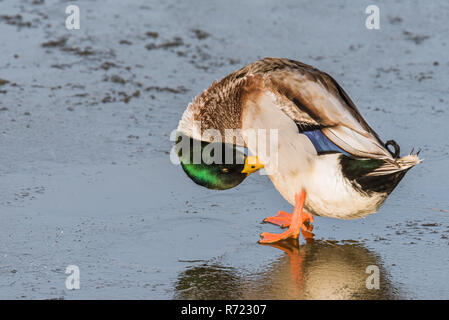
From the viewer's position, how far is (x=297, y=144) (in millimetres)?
3879

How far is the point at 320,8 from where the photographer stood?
8234mm

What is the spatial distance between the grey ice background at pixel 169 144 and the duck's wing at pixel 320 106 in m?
0.52

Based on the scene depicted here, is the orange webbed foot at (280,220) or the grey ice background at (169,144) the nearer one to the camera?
the grey ice background at (169,144)

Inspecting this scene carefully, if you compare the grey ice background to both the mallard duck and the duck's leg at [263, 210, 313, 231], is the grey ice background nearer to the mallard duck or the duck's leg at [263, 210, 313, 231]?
the duck's leg at [263, 210, 313, 231]

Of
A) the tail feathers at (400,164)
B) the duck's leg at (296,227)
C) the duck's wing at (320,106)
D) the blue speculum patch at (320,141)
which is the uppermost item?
the duck's wing at (320,106)

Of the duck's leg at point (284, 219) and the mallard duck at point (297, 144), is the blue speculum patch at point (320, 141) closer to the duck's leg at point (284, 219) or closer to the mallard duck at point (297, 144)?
the mallard duck at point (297, 144)

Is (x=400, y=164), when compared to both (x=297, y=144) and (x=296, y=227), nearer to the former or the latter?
(x=297, y=144)

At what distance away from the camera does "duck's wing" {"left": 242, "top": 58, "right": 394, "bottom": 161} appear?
12.4ft

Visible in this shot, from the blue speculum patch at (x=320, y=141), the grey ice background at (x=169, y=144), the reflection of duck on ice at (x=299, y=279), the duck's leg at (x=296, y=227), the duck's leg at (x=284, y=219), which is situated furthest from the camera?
the duck's leg at (x=284, y=219)

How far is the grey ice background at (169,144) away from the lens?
3625mm

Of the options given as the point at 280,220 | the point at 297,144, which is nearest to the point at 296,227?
the point at 280,220

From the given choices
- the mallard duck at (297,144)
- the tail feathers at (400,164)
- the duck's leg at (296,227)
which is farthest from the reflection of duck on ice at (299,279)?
the tail feathers at (400,164)

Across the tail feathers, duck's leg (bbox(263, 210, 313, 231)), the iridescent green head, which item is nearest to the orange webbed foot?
duck's leg (bbox(263, 210, 313, 231))

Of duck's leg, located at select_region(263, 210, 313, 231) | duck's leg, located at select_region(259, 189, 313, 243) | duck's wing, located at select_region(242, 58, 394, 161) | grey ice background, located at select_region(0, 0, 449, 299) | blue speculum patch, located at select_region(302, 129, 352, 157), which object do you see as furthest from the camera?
duck's leg, located at select_region(263, 210, 313, 231)
